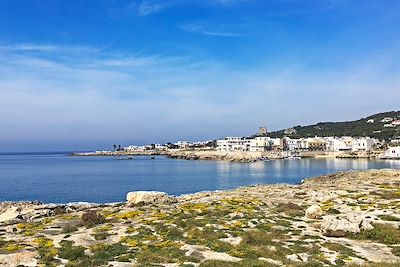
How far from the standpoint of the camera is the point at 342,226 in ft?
83.1

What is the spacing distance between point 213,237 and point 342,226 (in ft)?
27.8

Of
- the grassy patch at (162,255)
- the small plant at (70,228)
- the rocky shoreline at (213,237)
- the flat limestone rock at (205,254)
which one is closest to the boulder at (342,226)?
the rocky shoreline at (213,237)

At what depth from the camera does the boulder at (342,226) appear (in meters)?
25.0

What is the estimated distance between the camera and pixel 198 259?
19375 mm

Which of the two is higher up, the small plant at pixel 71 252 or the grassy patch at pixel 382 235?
the small plant at pixel 71 252

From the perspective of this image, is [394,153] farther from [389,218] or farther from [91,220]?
[91,220]

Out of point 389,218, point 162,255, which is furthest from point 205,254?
point 389,218

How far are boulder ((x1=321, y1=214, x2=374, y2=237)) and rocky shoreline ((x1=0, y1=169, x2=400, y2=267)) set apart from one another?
6 cm

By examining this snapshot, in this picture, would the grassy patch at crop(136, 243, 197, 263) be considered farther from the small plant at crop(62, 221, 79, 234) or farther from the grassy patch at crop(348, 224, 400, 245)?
the grassy patch at crop(348, 224, 400, 245)

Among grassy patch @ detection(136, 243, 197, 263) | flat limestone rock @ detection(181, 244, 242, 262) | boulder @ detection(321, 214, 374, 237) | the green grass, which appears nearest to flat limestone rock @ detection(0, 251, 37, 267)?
grassy patch @ detection(136, 243, 197, 263)

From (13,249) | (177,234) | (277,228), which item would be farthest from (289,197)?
(13,249)

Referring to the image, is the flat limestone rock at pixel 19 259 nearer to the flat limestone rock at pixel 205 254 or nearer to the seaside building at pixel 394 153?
the flat limestone rock at pixel 205 254

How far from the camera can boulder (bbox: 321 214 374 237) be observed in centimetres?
2498

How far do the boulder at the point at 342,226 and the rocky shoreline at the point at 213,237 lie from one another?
0.06 meters
